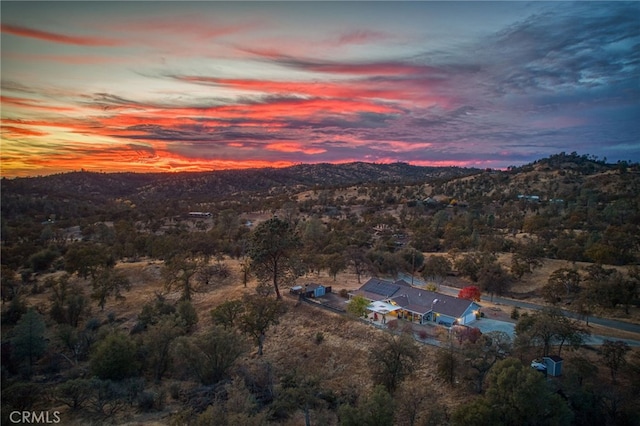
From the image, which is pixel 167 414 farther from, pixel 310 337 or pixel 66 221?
pixel 66 221

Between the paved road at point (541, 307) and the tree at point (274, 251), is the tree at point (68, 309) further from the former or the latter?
the paved road at point (541, 307)

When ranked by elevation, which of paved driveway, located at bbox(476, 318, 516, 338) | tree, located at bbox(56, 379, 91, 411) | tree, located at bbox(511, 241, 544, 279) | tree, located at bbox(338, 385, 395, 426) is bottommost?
tree, located at bbox(56, 379, 91, 411)

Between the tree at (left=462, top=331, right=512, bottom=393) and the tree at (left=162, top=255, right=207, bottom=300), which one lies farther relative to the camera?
the tree at (left=162, top=255, right=207, bottom=300)

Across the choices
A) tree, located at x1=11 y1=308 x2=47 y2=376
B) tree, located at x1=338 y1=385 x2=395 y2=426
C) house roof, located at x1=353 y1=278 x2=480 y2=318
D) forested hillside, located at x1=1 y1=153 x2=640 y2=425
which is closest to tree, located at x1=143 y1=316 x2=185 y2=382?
forested hillside, located at x1=1 y1=153 x2=640 y2=425

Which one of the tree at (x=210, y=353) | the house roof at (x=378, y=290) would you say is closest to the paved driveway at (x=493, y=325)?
the house roof at (x=378, y=290)

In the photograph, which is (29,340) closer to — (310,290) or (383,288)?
(310,290)

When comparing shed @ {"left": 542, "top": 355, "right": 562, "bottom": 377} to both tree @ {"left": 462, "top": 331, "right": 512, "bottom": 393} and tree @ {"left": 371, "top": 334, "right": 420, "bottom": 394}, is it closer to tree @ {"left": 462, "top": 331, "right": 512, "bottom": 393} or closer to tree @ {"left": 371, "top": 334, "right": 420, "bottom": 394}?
tree @ {"left": 462, "top": 331, "right": 512, "bottom": 393}
